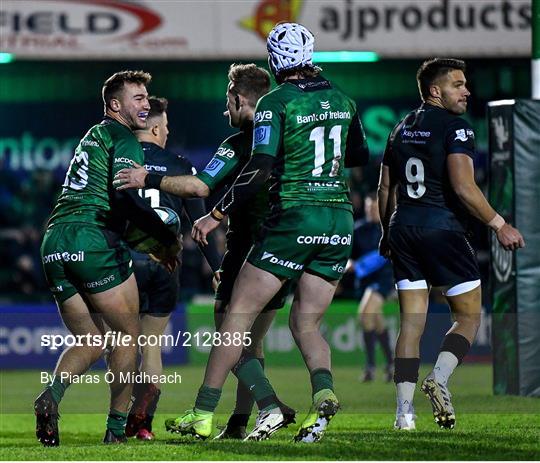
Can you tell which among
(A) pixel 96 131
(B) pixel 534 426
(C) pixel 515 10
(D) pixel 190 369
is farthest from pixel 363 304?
(A) pixel 96 131

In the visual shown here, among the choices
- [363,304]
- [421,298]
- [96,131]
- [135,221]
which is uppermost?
[96,131]

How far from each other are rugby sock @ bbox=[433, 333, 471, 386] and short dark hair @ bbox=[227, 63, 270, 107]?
2.10 meters

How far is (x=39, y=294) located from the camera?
72.5 ft

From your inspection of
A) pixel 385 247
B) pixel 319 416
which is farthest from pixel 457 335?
pixel 319 416

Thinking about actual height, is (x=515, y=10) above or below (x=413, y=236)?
above

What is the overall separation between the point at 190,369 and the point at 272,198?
11.2m

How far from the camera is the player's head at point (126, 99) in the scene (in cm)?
932

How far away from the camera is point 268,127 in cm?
842

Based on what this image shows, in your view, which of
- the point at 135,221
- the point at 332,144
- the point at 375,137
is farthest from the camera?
the point at 375,137

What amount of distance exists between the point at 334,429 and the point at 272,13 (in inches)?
452

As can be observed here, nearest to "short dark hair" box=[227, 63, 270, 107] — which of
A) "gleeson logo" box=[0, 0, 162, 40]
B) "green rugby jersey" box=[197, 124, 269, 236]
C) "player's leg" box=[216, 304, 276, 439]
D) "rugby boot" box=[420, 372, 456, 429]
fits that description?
"green rugby jersey" box=[197, 124, 269, 236]

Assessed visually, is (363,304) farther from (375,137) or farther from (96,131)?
(96,131)

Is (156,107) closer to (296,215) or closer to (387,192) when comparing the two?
(387,192)

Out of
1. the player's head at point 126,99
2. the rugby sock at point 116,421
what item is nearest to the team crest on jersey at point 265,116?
the player's head at point 126,99
